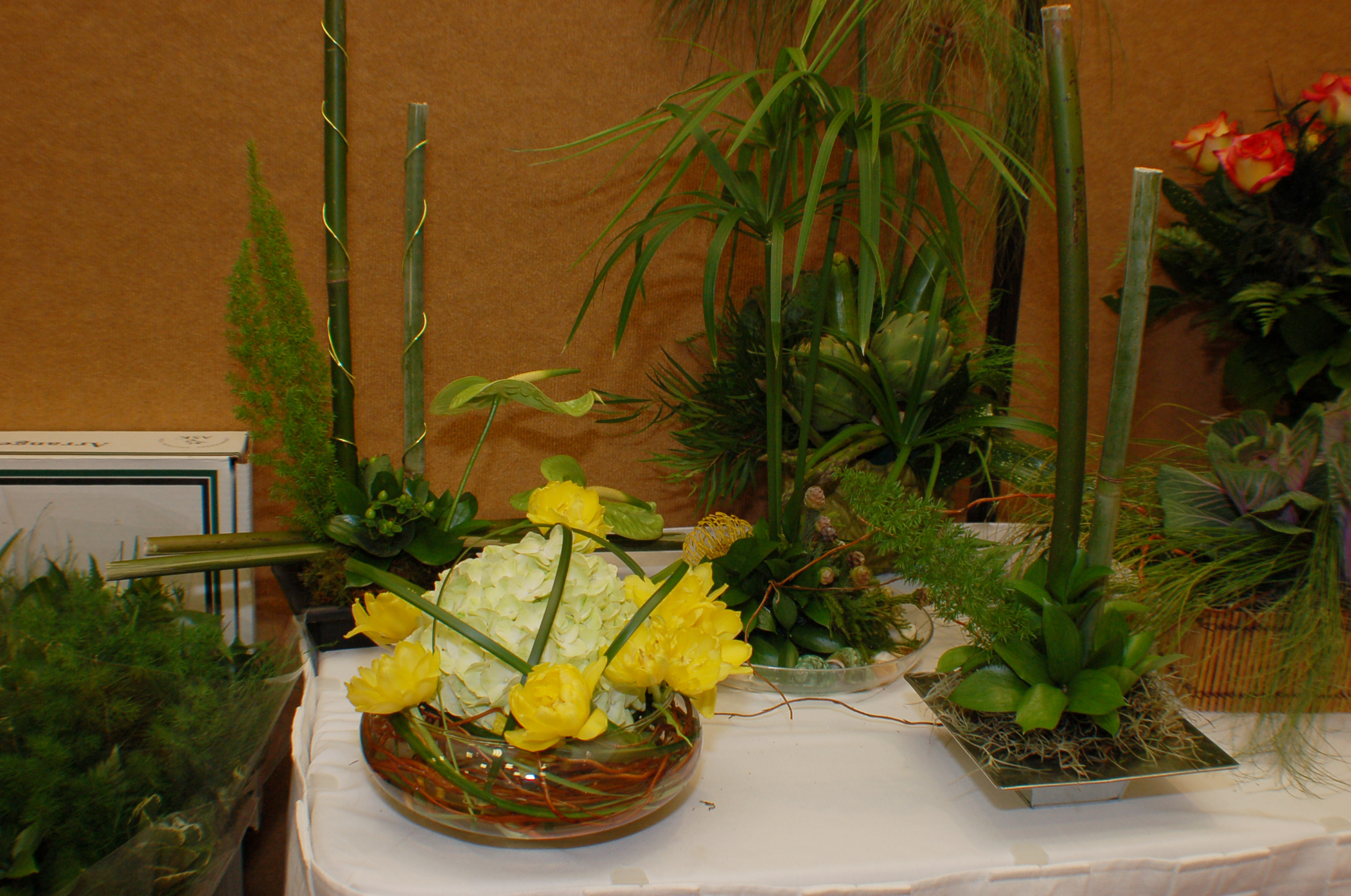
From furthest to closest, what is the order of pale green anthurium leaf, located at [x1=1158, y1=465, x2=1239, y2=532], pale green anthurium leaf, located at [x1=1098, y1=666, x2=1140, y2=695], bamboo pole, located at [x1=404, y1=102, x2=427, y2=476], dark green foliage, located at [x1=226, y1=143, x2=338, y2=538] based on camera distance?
1. bamboo pole, located at [x1=404, y1=102, x2=427, y2=476]
2. dark green foliage, located at [x1=226, y1=143, x2=338, y2=538]
3. pale green anthurium leaf, located at [x1=1158, y1=465, x2=1239, y2=532]
4. pale green anthurium leaf, located at [x1=1098, y1=666, x2=1140, y2=695]

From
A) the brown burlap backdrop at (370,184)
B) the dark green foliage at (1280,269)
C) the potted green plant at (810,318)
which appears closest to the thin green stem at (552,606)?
the potted green plant at (810,318)

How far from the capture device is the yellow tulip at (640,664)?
44cm

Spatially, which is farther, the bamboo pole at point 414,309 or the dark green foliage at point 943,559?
the bamboo pole at point 414,309

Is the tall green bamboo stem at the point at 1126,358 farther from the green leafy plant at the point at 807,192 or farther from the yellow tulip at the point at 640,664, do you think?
the yellow tulip at the point at 640,664

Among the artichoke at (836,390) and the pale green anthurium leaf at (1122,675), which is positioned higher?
the artichoke at (836,390)

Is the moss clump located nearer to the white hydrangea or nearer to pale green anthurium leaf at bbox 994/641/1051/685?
pale green anthurium leaf at bbox 994/641/1051/685

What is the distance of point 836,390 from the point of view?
31.4 inches

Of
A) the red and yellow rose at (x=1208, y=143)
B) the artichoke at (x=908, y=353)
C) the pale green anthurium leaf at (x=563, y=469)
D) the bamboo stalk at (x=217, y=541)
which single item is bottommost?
the bamboo stalk at (x=217, y=541)

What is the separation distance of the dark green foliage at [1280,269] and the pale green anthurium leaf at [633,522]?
2.26 feet

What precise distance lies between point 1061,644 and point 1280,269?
2.09 ft

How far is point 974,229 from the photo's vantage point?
103 cm

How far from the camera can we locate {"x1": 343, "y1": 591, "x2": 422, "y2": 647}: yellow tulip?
1.60ft

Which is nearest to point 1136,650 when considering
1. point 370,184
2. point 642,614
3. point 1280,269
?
point 642,614

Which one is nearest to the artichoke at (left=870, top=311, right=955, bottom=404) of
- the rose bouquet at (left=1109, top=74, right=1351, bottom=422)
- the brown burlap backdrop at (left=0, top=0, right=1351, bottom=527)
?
the brown burlap backdrop at (left=0, top=0, right=1351, bottom=527)
